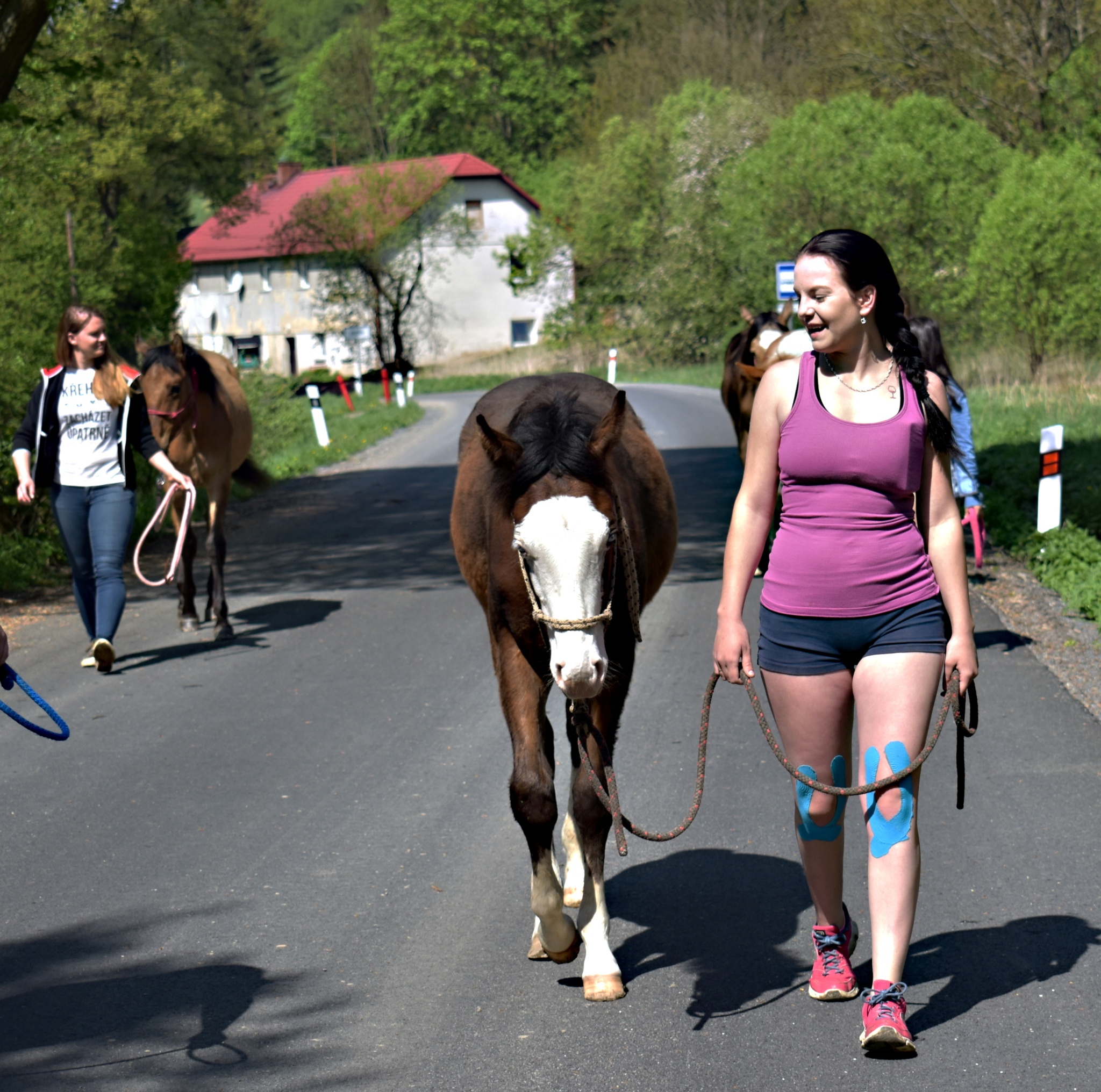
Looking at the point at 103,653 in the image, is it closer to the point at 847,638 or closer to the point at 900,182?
the point at 847,638

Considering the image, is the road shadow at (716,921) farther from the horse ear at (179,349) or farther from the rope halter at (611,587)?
the horse ear at (179,349)

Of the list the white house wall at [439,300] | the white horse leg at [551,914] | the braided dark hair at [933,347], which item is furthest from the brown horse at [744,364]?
the white house wall at [439,300]

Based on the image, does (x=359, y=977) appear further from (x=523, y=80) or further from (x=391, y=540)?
(x=523, y=80)

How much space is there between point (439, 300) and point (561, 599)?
7240 cm

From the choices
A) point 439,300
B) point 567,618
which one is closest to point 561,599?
point 567,618

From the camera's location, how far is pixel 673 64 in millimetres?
68250

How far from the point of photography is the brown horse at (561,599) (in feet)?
12.5

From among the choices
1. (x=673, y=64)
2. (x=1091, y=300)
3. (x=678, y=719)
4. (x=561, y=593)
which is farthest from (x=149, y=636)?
(x=673, y=64)

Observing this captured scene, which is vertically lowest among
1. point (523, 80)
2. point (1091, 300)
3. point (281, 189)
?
point (1091, 300)

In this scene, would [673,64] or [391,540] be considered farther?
[673,64]

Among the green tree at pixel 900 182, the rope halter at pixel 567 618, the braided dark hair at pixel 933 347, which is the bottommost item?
the rope halter at pixel 567 618

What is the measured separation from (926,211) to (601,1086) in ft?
121

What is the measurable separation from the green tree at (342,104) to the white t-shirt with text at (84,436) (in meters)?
81.7

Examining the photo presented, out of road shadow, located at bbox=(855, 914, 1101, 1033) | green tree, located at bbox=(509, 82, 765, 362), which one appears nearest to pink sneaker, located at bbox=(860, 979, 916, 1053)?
road shadow, located at bbox=(855, 914, 1101, 1033)
